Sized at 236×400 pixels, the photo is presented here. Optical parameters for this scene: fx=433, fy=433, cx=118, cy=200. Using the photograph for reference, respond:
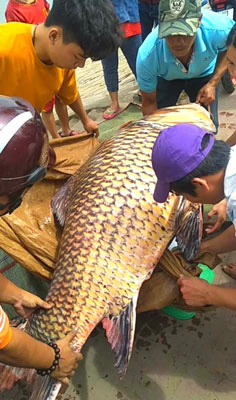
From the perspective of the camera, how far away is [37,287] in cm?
265

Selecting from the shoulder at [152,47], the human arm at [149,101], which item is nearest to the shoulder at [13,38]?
the shoulder at [152,47]

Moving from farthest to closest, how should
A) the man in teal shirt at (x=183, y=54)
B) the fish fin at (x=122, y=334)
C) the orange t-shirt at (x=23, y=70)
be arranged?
the man in teal shirt at (x=183, y=54)
the orange t-shirt at (x=23, y=70)
the fish fin at (x=122, y=334)

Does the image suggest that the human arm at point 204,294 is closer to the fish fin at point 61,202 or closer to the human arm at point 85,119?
the fish fin at point 61,202

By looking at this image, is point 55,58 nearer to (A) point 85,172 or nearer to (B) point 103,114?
(A) point 85,172

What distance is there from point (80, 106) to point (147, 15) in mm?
1713

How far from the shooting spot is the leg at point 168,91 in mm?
3564

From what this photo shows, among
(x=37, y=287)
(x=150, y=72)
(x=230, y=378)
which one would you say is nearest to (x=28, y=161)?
(x=37, y=287)

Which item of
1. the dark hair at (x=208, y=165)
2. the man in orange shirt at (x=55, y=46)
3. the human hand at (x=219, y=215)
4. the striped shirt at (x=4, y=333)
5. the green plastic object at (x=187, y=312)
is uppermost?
the man in orange shirt at (x=55, y=46)

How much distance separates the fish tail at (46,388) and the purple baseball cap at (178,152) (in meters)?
1.03

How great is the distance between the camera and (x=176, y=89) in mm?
3639

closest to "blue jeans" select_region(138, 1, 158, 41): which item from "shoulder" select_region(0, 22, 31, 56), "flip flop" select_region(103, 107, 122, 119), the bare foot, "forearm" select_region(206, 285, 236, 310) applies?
"flip flop" select_region(103, 107, 122, 119)

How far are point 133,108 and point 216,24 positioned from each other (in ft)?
5.33

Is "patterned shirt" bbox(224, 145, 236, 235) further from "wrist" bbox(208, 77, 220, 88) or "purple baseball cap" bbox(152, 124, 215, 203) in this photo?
"wrist" bbox(208, 77, 220, 88)

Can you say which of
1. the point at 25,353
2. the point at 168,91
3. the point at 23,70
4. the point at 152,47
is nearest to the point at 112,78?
the point at 168,91
